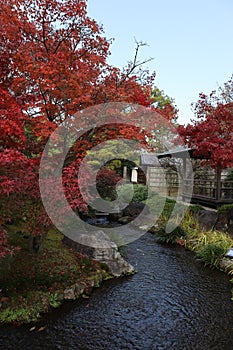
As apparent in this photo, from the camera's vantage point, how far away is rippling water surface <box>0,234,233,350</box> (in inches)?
→ 143

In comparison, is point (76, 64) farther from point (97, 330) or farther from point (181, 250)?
point (181, 250)

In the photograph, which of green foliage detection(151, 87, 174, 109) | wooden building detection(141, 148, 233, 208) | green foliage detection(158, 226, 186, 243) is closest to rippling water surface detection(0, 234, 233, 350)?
green foliage detection(158, 226, 186, 243)

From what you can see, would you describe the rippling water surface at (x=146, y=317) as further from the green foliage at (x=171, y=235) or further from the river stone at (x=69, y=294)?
the green foliage at (x=171, y=235)

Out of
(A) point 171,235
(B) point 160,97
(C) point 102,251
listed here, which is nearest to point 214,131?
(A) point 171,235

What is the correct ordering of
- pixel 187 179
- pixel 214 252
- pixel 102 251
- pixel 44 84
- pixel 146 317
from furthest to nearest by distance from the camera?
pixel 187 179 < pixel 214 252 < pixel 102 251 < pixel 44 84 < pixel 146 317

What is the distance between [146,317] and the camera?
4.35 meters

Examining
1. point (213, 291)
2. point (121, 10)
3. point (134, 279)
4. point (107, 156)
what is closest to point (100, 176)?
point (134, 279)

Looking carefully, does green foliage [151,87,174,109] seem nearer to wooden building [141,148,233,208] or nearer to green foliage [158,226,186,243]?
wooden building [141,148,233,208]

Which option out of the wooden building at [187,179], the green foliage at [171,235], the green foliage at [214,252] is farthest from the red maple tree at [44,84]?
the wooden building at [187,179]

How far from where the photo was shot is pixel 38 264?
5066 millimetres

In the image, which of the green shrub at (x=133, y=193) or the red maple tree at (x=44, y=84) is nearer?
the red maple tree at (x=44, y=84)

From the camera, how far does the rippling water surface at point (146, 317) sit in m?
3.62

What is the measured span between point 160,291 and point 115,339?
190 centimetres

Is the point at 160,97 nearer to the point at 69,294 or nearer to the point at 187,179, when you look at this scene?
the point at 187,179
